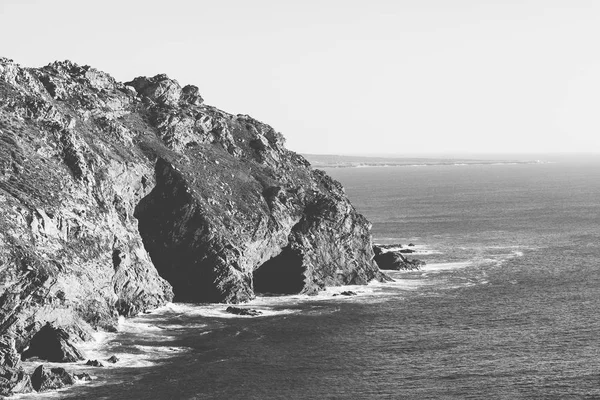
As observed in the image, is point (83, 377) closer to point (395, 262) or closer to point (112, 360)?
point (112, 360)

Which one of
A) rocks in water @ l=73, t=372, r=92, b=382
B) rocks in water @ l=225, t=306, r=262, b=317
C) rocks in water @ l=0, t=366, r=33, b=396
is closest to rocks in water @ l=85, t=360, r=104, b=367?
rocks in water @ l=73, t=372, r=92, b=382

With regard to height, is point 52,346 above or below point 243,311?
above

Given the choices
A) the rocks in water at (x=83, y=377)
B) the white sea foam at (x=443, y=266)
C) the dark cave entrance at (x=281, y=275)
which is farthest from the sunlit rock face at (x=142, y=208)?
the white sea foam at (x=443, y=266)

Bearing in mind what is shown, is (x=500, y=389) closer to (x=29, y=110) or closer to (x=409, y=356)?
(x=409, y=356)

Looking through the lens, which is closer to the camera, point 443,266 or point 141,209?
point 141,209

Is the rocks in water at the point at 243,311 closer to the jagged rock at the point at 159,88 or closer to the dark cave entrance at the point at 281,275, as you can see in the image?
the dark cave entrance at the point at 281,275

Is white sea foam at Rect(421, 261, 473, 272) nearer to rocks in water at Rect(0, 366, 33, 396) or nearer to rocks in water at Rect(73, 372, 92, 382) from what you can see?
rocks in water at Rect(73, 372, 92, 382)

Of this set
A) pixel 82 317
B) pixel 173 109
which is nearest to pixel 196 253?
pixel 82 317

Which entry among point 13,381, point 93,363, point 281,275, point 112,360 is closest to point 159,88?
point 281,275
